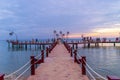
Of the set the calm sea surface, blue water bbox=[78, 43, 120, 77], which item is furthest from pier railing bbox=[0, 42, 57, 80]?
blue water bbox=[78, 43, 120, 77]

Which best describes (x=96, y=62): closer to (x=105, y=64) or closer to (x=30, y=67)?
(x=105, y=64)

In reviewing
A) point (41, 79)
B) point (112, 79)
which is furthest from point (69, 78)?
point (112, 79)

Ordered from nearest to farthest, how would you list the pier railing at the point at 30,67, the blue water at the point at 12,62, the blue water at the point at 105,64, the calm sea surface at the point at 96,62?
the pier railing at the point at 30,67 → the blue water at the point at 105,64 → the calm sea surface at the point at 96,62 → the blue water at the point at 12,62

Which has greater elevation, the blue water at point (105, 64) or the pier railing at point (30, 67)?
the pier railing at point (30, 67)

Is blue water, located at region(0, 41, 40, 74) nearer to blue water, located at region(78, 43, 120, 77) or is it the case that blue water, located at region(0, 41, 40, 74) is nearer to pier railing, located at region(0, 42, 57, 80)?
pier railing, located at region(0, 42, 57, 80)

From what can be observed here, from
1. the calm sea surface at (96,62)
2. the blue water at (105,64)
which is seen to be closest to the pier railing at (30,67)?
the calm sea surface at (96,62)

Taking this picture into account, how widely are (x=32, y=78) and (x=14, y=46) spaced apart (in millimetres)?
92837

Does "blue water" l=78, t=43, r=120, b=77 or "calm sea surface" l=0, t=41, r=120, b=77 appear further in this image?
"calm sea surface" l=0, t=41, r=120, b=77

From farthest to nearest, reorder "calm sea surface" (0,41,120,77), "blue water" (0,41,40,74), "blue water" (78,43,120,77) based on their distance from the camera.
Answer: "blue water" (0,41,40,74) → "calm sea surface" (0,41,120,77) → "blue water" (78,43,120,77)

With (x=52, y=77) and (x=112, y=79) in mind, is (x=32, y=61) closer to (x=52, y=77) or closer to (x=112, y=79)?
(x=52, y=77)

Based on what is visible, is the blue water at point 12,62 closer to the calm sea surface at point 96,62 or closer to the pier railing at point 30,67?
the calm sea surface at point 96,62

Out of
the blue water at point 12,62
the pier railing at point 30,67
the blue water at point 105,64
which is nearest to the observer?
the pier railing at point 30,67

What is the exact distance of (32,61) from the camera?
1320 cm

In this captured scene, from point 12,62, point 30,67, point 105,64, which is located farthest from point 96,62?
point 30,67
